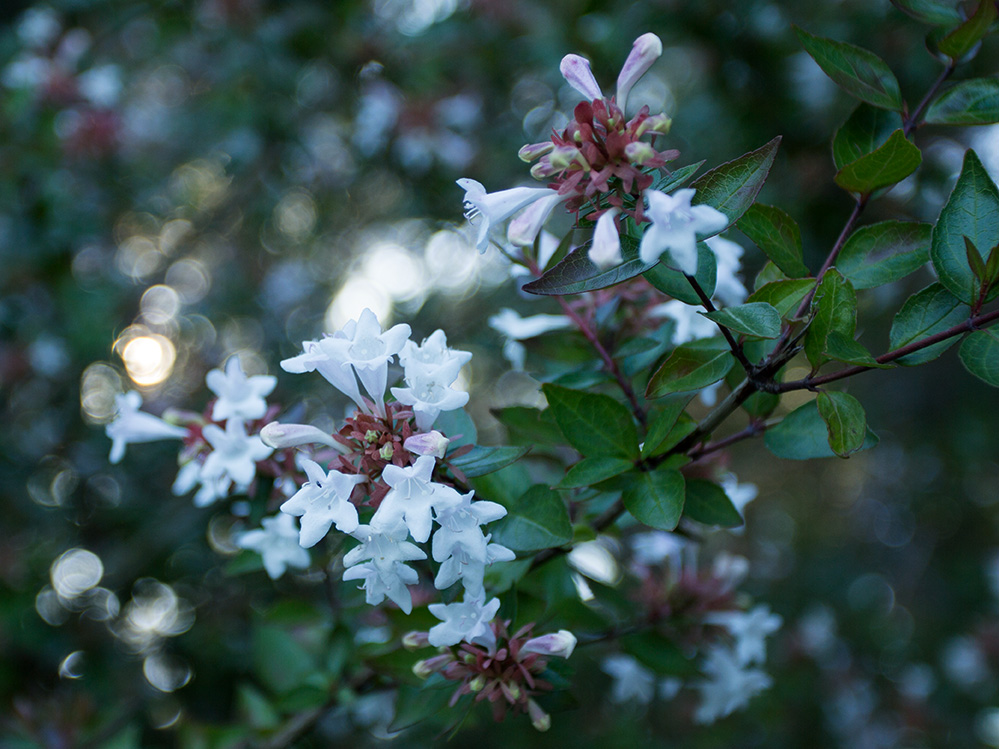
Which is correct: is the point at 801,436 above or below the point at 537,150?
below

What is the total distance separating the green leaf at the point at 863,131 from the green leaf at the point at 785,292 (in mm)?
430

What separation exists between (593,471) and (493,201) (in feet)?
1.89

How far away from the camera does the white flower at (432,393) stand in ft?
4.03

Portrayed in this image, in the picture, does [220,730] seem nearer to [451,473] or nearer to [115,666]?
[451,473]

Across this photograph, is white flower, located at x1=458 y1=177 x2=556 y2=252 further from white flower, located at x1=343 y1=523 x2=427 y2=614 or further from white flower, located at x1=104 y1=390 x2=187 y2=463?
white flower, located at x1=104 y1=390 x2=187 y2=463

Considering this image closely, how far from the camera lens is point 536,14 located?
4492 millimetres

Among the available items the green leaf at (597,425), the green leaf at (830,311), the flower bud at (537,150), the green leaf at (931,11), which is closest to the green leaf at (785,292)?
the green leaf at (830,311)

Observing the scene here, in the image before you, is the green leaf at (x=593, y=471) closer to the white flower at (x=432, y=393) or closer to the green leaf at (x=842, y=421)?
the white flower at (x=432, y=393)

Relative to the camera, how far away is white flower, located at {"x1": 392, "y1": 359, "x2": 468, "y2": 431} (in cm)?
123

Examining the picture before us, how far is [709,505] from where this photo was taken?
59.4 inches

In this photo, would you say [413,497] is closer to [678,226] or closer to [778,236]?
[678,226]

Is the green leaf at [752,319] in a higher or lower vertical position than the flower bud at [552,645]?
higher

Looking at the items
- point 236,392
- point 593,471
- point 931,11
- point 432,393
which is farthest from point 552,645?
point 931,11

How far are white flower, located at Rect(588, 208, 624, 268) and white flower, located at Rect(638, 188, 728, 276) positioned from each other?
0.14 ft
